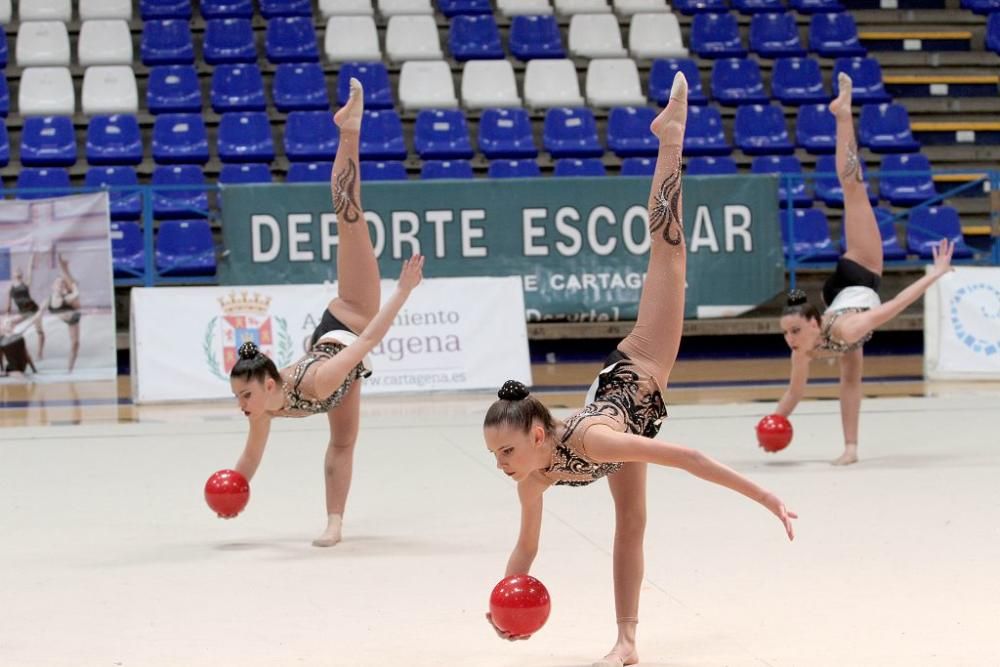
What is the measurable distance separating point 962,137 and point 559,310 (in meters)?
6.17

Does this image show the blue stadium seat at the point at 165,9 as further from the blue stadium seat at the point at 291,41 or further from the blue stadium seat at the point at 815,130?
the blue stadium seat at the point at 815,130

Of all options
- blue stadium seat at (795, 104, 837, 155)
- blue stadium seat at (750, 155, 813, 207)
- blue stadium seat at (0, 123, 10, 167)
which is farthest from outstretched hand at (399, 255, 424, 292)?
blue stadium seat at (795, 104, 837, 155)

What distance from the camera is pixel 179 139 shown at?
12945 mm

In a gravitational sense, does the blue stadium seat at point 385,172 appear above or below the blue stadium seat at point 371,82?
below

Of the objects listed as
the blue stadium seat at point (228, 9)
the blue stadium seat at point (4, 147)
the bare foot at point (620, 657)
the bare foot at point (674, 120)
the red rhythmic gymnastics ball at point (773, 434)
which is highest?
the blue stadium seat at point (228, 9)

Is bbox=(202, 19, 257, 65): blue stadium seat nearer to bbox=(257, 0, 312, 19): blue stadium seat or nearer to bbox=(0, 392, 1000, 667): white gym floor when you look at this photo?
bbox=(257, 0, 312, 19): blue stadium seat

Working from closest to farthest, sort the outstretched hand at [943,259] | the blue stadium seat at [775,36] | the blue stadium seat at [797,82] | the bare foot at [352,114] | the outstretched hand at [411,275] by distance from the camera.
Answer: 1. the outstretched hand at [411,275]
2. the bare foot at [352,114]
3. the outstretched hand at [943,259]
4. the blue stadium seat at [797,82]
5. the blue stadium seat at [775,36]

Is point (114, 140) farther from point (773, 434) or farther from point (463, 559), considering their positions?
point (463, 559)

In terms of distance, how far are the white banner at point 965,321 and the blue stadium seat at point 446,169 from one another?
15.2 ft

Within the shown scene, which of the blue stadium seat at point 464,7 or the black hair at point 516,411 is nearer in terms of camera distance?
the black hair at point 516,411

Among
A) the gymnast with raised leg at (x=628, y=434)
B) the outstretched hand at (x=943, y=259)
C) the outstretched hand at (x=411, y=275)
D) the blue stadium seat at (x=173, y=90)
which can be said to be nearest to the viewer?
the gymnast with raised leg at (x=628, y=434)

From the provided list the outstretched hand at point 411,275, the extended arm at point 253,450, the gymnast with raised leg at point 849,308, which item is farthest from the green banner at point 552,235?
the outstretched hand at point 411,275

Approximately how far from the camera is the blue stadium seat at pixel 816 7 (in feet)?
50.8

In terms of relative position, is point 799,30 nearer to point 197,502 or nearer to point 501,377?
point 501,377
